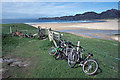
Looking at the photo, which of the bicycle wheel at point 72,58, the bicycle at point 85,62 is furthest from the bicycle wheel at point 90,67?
the bicycle wheel at point 72,58

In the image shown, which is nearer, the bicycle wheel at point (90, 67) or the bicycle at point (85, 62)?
the bicycle at point (85, 62)

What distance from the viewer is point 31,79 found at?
17.3 ft

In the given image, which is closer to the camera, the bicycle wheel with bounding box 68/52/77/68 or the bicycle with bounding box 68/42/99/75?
the bicycle with bounding box 68/42/99/75

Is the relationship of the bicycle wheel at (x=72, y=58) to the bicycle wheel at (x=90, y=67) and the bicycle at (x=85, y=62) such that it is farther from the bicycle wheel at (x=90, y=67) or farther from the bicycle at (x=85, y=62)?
the bicycle wheel at (x=90, y=67)

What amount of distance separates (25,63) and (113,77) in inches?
240

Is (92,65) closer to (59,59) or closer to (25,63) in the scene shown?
(59,59)

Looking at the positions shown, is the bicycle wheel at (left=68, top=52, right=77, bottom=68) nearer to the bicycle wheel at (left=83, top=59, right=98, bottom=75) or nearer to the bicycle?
the bicycle

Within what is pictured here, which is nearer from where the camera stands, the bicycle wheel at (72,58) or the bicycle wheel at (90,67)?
the bicycle wheel at (90,67)

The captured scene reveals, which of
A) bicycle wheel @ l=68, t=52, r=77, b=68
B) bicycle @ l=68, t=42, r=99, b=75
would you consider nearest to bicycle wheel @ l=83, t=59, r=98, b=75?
bicycle @ l=68, t=42, r=99, b=75

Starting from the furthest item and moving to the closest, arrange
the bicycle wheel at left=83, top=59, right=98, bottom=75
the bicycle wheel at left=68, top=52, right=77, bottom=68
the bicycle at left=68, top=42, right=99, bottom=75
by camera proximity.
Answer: the bicycle wheel at left=68, top=52, right=77, bottom=68
the bicycle wheel at left=83, top=59, right=98, bottom=75
the bicycle at left=68, top=42, right=99, bottom=75

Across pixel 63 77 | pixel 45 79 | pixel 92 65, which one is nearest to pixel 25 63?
pixel 45 79

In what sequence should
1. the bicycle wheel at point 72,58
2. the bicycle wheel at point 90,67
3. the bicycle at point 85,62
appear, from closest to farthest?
the bicycle at point 85,62 < the bicycle wheel at point 90,67 < the bicycle wheel at point 72,58

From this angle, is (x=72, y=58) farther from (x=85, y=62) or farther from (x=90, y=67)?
(x=90, y=67)

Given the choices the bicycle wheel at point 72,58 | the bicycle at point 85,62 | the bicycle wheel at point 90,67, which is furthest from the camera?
the bicycle wheel at point 72,58
